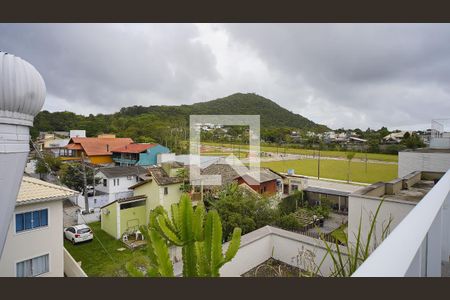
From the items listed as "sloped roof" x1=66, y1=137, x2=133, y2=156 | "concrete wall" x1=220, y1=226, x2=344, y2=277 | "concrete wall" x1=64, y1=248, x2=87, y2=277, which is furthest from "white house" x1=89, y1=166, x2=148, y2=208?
"concrete wall" x1=220, y1=226, x2=344, y2=277

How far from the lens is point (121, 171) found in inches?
414

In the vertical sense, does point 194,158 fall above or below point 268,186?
above

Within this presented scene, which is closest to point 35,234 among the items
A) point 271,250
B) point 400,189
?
point 271,250

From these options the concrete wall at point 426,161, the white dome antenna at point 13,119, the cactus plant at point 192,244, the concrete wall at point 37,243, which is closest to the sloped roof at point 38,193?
the concrete wall at point 37,243

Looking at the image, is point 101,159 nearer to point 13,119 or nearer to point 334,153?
point 13,119

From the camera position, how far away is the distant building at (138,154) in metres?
13.5

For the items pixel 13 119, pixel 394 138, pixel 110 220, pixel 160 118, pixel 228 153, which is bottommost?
Result: pixel 110 220

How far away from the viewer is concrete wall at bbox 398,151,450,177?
18.7 feet

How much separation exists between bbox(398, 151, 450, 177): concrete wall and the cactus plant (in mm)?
5957

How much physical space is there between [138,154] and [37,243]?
384 inches

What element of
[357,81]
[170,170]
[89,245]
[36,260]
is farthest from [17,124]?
[357,81]

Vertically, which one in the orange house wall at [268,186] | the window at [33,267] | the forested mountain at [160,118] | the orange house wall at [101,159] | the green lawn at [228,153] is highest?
the forested mountain at [160,118]

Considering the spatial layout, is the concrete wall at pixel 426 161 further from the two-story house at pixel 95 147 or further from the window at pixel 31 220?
the two-story house at pixel 95 147

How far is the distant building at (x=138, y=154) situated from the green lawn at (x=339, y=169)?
6.67 metres
